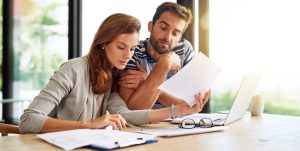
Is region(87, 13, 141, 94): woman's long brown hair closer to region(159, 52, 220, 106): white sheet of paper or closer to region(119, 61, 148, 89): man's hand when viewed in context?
region(119, 61, 148, 89): man's hand

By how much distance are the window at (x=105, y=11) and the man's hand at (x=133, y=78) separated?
38.1 inches

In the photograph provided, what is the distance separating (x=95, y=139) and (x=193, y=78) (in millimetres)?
573

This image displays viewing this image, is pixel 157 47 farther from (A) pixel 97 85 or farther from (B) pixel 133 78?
(A) pixel 97 85

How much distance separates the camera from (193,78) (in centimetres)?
163

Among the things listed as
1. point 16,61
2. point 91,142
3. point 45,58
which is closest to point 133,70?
point 91,142

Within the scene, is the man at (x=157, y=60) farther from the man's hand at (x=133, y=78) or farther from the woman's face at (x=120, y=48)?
the woman's face at (x=120, y=48)

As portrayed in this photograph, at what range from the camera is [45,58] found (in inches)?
165

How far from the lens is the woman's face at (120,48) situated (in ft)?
6.04

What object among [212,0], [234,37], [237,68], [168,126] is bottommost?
[168,126]

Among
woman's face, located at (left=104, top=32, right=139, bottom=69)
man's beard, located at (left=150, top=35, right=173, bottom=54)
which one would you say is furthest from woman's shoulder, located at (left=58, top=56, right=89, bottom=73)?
man's beard, located at (left=150, top=35, right=173, bottom=54)

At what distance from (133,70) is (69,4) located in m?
1.97

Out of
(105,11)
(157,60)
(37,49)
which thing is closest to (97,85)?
(157,60)

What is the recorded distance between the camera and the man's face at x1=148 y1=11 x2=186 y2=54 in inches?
89.4

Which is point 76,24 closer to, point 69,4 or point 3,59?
point 69,4
